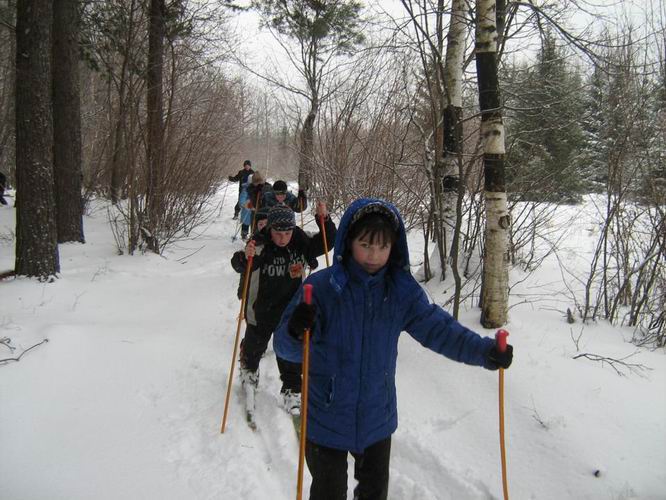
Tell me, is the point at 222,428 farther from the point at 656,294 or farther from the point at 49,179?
the point at 656,294

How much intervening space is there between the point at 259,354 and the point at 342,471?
5.90ft

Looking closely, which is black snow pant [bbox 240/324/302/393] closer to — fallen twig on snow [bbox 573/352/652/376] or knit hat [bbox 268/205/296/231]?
knit hat [bbox 268/205/296/231]

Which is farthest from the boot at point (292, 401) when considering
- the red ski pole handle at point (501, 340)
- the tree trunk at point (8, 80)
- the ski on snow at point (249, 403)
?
the tree trunk at point (8, 80)

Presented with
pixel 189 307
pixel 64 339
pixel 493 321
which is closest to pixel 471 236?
pixel 493 321

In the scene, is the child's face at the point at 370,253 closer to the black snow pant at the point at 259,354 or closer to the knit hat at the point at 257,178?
the black snow pant at the point at 259,354

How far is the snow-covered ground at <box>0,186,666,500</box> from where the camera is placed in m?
2.64

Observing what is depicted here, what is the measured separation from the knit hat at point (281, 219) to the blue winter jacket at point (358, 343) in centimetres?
142

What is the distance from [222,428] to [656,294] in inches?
184

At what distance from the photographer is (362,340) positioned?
1.87 metres

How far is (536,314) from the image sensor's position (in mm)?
4617

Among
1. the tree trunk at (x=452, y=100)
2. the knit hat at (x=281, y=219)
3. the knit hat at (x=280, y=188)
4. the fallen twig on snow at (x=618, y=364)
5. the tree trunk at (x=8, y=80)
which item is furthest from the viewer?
the tree trunk at (x=8, y=80)

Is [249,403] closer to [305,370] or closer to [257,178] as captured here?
[305,370]

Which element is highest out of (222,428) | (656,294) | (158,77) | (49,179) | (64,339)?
(158,77)

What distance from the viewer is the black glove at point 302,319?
5.66 ft
